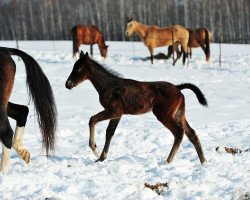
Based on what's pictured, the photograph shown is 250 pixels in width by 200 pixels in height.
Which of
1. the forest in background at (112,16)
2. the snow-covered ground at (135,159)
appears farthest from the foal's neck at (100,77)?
the forest in background at (112,16)

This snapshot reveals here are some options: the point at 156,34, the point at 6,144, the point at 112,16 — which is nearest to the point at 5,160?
the point at 6,144

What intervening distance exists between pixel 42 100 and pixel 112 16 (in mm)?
53129

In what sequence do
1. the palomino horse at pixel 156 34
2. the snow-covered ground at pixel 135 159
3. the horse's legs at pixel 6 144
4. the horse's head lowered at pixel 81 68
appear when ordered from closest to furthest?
the snow-covered ground at pixel 135 159, the horse's legs at pixel 6 144, the horse's head lowered at pixel 81 68, the palomino horse at pixel 156 34

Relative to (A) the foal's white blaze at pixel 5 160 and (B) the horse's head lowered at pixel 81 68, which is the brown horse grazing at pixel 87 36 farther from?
(A) the foal's white blaze at pixel 5 160

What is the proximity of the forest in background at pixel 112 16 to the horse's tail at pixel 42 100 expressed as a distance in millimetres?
47310

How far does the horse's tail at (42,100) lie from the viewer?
5.61m

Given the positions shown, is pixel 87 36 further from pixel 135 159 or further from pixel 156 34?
pixel 135 159

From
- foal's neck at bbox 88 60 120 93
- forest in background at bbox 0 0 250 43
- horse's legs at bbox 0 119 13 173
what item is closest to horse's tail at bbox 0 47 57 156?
horse's legs at bbox 0 119 13 173

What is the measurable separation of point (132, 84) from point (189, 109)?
5.09 meters

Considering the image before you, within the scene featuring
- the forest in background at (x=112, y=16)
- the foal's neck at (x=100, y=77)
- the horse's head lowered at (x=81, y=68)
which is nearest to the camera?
the foal's neck at (x=100, y=77)

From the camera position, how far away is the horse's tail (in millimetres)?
5613

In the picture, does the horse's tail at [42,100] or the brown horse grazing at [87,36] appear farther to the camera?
the brown horse grazing at [87,36]

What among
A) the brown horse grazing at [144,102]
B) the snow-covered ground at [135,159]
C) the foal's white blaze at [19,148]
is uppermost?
the brown horse grazing at [144,102]

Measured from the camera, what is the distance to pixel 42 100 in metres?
5.71
